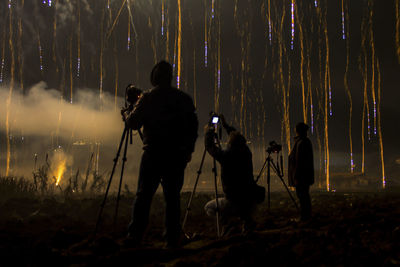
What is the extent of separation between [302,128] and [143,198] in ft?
13.1

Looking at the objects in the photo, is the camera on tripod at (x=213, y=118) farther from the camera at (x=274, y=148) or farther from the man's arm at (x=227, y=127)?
the camera at (x=274, y=148)

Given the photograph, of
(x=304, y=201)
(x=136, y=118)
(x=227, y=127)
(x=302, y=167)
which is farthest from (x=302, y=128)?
(x=136, y=118)

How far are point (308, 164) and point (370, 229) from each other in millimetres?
2291

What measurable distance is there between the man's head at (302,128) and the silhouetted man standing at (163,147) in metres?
3.25

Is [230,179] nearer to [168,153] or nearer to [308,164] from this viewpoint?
[168,153]

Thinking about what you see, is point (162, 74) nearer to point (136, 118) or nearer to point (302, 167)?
point (136, 118)

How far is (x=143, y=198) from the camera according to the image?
10.4 ft

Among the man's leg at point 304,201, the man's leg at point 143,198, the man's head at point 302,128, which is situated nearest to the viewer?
the man's leg at point 143,198

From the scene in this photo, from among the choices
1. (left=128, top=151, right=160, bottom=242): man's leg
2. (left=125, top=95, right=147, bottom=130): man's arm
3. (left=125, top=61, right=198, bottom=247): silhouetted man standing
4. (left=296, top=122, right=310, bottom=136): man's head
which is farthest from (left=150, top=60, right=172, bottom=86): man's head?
(left=296, top=122, right=310, bottom=136): man's head

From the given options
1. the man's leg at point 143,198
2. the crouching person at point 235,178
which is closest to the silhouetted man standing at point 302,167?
the crouching person at point 235,178

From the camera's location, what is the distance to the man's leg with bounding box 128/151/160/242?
3166mm

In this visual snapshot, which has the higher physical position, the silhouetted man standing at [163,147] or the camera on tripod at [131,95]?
the camera on tripod at [131,95]

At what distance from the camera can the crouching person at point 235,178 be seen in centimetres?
421

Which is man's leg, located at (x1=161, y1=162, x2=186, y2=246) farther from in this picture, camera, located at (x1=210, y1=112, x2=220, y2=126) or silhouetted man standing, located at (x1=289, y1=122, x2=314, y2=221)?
silhouetted man standing, located at (x1=289, y1=122, x2=314, y2=221)
